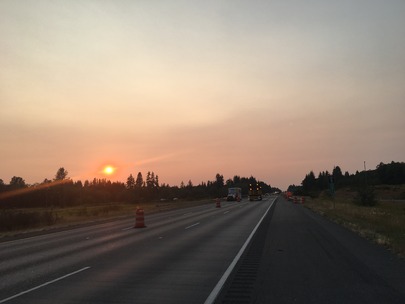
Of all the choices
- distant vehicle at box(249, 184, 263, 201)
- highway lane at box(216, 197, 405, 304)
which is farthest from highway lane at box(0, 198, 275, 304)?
distant vehicle at box(249, 184, 263, 201)

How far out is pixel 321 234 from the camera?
19672 mm

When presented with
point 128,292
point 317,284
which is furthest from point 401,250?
point 128,292

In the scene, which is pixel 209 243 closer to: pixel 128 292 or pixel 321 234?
pixel 321 234

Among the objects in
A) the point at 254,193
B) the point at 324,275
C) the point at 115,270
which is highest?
the point at 254,193

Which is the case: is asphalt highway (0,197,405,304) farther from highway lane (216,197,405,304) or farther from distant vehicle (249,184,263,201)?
distant vehicle (249,184,263,201)

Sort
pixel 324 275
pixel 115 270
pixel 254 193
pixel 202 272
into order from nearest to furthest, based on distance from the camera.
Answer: pixel 324 275 < pixel 202 272 < pixel 115 270 < pixel 254 193

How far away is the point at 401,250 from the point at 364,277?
16.7ft

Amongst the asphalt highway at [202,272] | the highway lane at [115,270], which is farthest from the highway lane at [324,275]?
the highway lane at [115,270]

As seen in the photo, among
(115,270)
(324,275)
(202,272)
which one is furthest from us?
(115,270)

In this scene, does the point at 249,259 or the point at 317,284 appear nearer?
the point at 317,284

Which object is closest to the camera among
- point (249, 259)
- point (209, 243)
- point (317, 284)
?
point (317, 284)

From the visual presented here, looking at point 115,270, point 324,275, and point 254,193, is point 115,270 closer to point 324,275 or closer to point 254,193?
point 324,275

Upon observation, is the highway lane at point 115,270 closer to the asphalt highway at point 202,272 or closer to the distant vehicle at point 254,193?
the asphalt highway at point 202,272

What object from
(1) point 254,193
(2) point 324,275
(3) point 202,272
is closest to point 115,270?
(3) point 202,272
